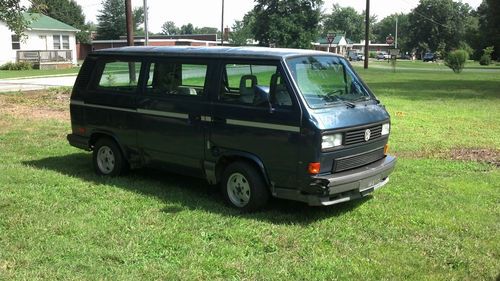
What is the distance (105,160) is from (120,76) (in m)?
1.26

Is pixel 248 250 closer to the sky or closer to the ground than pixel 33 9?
closer to the ground

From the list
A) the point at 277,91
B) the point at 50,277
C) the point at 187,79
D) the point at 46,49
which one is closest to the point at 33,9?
the point at 187,79

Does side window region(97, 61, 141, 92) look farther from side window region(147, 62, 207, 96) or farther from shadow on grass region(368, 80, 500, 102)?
shadow on grass region(368, 80, 500, 102)

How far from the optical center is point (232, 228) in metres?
5.76

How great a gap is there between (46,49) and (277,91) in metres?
48.3

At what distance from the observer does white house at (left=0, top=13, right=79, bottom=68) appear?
151ft

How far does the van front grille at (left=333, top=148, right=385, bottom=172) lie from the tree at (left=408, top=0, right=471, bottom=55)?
11417 cm

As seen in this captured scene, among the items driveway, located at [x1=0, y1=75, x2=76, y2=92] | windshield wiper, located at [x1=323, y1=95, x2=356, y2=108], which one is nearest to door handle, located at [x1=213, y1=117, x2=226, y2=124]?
windshield wiper, located at [x1=323, y1=95, x2=356, y2=108]

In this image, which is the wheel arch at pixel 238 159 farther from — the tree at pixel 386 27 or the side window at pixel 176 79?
the tree at pixel 386 27

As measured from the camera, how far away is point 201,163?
22.5ft

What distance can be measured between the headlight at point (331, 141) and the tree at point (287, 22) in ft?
246

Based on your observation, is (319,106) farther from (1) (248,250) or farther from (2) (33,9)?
(2) (33,9)

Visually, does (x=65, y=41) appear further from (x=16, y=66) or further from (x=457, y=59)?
(x=457, y=59)

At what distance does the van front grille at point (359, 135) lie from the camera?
603 cm
